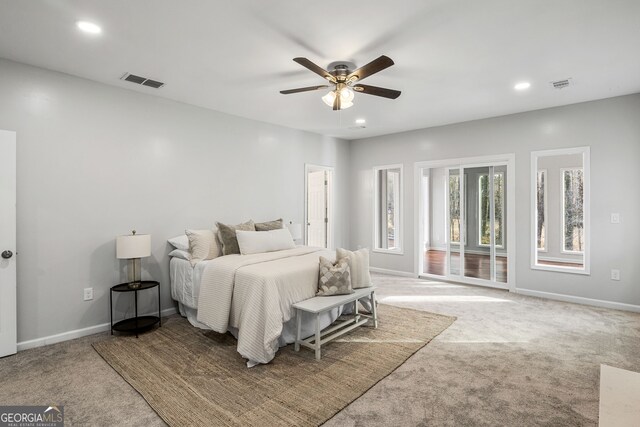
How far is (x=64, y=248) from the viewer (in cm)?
342

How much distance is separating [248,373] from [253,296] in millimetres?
606

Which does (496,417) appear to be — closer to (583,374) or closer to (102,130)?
(583,374)

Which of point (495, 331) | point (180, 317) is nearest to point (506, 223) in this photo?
point (495, 331)

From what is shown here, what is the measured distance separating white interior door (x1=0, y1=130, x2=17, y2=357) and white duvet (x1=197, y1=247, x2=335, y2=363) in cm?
161

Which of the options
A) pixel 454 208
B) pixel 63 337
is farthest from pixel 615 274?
pixel 63 337

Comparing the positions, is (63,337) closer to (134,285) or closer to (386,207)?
(134,285)

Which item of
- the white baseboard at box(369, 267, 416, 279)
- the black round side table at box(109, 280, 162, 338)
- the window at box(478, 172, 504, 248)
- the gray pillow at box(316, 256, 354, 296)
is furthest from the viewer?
the white baseboard at box(369, 267, 416, 279)

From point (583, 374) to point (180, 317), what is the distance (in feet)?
13.3

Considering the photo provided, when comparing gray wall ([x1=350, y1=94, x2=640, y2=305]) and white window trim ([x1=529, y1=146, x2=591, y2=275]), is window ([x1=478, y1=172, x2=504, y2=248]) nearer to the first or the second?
gray wall ([x1=350, y1=94, x2=640, y2=305])

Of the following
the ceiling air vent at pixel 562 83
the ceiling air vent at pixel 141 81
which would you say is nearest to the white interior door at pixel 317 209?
the ceiling air vent at pixel 141 81

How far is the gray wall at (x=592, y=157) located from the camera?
13.9 feet

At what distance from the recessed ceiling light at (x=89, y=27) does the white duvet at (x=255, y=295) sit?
87.2 inches

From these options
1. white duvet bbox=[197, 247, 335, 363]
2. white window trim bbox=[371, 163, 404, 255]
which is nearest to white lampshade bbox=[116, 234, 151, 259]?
white duvet bbox=[197, 247, 335, 363]

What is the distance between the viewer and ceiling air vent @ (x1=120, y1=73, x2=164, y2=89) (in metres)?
3.50
